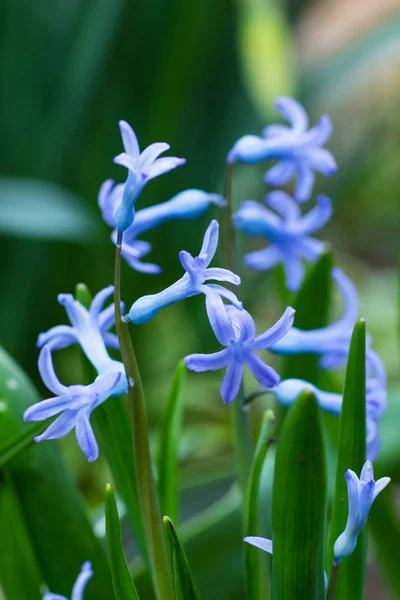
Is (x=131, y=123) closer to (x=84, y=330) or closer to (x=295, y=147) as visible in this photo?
(x=295, y=147)

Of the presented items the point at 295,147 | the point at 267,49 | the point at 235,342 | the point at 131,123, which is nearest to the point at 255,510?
the point at 235,342

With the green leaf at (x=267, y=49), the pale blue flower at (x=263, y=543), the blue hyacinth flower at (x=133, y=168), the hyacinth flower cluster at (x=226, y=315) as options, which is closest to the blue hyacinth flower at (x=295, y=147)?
the hyacinth flower cluster at (x=226, y=315)

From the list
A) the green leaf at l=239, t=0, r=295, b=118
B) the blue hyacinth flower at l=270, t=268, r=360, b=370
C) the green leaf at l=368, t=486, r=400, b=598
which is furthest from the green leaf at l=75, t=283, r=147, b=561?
the green leaf at l=239, t=0, r=295, b=118

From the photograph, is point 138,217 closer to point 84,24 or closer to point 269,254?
point 269,254

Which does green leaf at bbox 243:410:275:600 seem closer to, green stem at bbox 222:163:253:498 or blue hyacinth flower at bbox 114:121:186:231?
green stem at bbox 222:163:253:498

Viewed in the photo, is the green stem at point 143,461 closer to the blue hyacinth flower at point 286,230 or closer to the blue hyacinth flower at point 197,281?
the blue hyacinth flower at point 197,281

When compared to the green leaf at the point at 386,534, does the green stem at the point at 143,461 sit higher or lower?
higher
